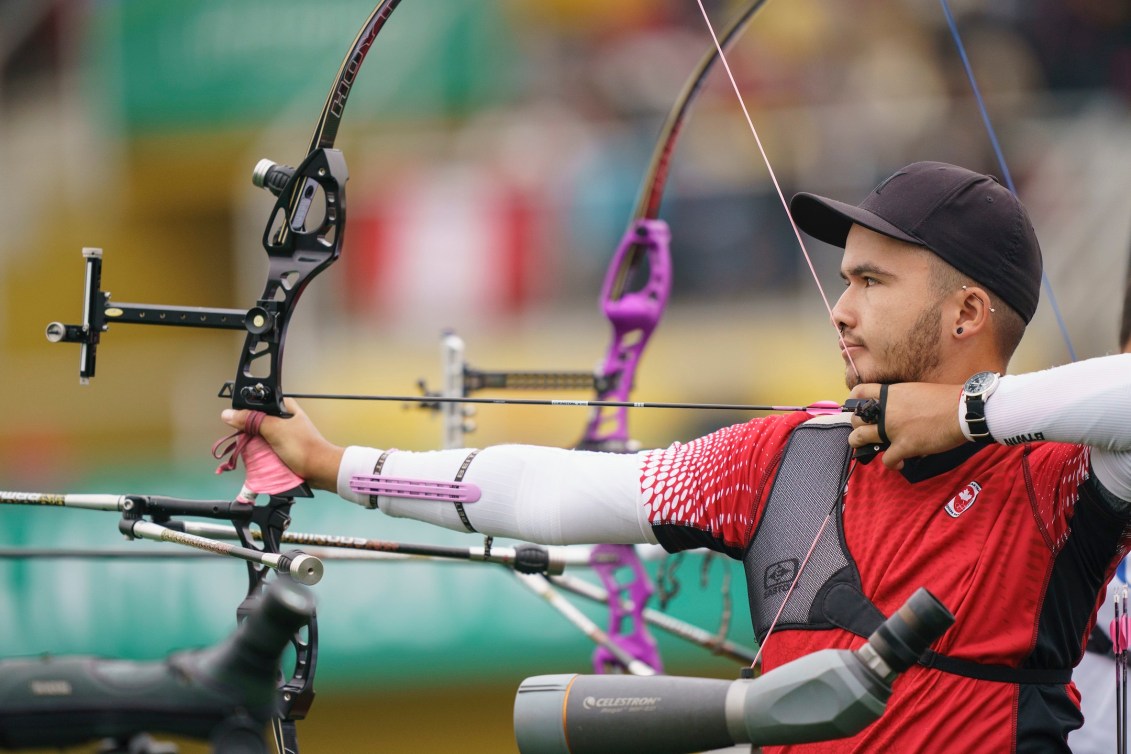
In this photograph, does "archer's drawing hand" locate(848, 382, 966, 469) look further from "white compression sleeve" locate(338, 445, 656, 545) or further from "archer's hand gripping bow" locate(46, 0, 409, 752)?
"archer's hand gripping bow" locate(46, 0, 409, 752)

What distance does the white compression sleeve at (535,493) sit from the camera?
2.19 m

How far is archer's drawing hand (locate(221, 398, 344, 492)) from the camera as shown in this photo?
2230mm

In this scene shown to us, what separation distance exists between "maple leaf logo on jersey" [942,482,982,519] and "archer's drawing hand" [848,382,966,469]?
0.21ft

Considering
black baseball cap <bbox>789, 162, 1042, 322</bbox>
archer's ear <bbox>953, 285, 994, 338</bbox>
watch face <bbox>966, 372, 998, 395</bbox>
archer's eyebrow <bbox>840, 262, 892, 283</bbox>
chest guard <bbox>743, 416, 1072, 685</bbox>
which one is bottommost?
chest guard <bbox>743, 416, 1072, 685</bbox>

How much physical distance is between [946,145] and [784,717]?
258 inches

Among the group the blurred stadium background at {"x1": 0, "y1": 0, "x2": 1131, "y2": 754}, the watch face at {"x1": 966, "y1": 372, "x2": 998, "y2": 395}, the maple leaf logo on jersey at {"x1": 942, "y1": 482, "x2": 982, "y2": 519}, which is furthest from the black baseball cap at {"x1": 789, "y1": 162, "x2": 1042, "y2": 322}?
the blurred stadium background at {"x1": 0, "y1": 0, "x2": 1131, "y2": 754}

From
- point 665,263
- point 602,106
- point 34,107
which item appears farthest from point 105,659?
point 34,107

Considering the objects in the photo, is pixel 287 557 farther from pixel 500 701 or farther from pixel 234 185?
pixel 234 185

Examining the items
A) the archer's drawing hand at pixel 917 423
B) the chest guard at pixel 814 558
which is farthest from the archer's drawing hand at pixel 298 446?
the archer's drawing hand at pixel 917 423

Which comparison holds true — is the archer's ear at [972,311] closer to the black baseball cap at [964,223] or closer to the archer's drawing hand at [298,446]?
the black baseball cap at [964,223]

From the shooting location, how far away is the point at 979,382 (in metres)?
1.97

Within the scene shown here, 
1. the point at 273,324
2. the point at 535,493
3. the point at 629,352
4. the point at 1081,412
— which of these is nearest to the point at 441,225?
the point at 629,352

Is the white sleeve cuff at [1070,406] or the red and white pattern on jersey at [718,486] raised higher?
the white sleeve cuff at [1070,406]

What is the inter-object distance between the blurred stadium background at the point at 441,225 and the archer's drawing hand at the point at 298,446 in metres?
3.96
